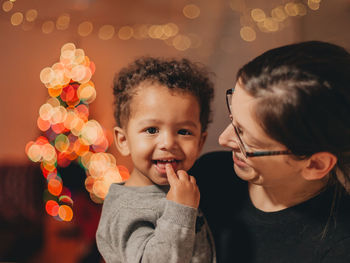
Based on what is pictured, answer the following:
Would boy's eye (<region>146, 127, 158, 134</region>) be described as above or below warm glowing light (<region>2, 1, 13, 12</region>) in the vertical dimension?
below

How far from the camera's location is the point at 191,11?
7.66 feet

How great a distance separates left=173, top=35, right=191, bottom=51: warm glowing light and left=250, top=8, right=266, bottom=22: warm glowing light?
0.48m

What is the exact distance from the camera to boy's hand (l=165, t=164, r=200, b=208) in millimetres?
970

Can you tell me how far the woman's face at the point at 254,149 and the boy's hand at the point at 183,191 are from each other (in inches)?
6.2

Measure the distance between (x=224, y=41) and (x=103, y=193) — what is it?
138 centimetres

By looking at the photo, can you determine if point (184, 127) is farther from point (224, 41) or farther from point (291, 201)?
point (224, 41)

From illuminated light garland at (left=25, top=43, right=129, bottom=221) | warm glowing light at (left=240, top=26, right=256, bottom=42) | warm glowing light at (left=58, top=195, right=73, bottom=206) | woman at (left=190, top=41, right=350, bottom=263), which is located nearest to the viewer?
woman at (left=190, top=41, right=350, bottom=263)

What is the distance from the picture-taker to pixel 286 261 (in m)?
0.93

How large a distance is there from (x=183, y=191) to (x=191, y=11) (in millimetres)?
1712

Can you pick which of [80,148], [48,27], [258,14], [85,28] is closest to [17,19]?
[48,27]

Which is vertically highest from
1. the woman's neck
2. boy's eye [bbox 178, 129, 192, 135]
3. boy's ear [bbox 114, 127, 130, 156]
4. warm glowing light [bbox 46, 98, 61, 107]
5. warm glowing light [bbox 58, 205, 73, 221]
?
warm glowing light [bbox 46, 98, 61, 107]

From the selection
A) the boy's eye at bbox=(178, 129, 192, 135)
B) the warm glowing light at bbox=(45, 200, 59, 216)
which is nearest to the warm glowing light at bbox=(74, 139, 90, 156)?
the warm glowing light at bbox=(45, 200, 59, 216)

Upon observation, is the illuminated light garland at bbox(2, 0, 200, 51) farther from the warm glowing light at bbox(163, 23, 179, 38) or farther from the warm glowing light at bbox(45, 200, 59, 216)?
the warm glowing light at bbox(45, 200, 59, 216)

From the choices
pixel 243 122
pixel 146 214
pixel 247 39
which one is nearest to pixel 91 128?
pixel 247 39
